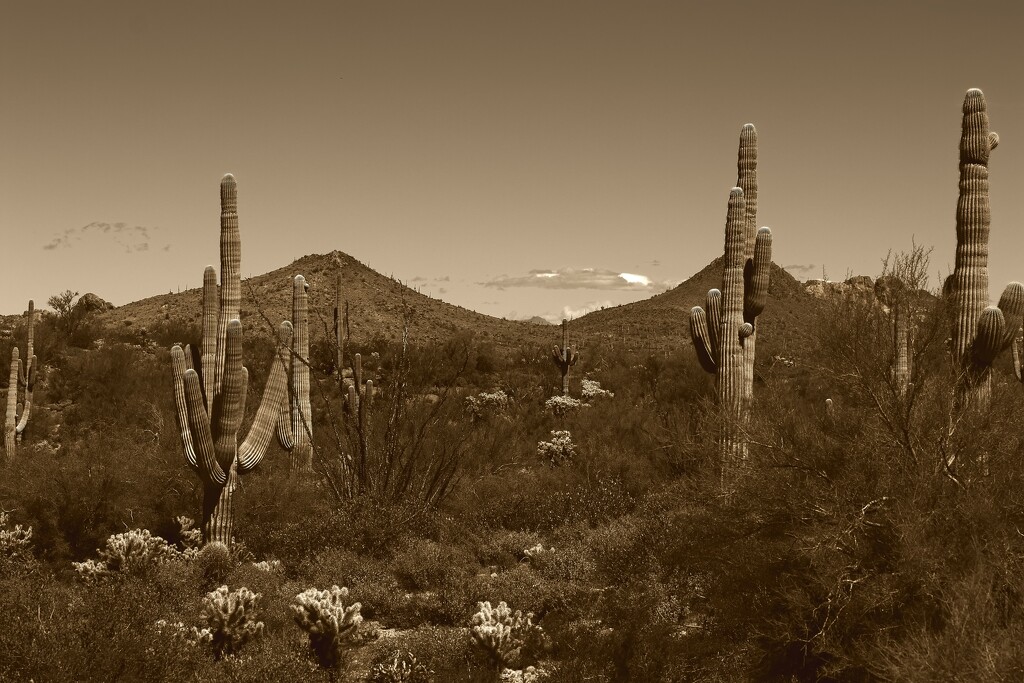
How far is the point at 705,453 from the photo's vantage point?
8.55m

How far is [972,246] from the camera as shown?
11008 millimetres

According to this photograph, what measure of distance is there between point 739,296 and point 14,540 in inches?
402

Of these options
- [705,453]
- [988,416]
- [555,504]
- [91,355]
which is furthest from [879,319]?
[91,355]

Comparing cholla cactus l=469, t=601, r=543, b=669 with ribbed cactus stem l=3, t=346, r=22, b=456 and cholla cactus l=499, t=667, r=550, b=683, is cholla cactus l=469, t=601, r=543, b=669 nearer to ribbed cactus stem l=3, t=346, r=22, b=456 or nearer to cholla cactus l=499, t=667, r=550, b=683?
cholla cactus l=499, t=667, r=550, b=683

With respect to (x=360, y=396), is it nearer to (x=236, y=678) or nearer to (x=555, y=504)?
(x=555, y=504)

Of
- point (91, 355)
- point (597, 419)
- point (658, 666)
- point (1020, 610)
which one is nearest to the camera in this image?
point (1020, 610)

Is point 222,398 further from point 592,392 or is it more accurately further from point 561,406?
point 592,392

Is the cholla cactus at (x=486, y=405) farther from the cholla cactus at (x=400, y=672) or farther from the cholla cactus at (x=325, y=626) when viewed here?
the cholla cactus at (x=400, y=672)

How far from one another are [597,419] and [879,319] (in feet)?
42.2

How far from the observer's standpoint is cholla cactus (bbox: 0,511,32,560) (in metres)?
10.2

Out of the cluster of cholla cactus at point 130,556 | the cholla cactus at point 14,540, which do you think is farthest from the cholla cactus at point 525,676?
the cholla cactus at point 14,540

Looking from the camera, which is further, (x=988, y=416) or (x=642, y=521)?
(x=642, y=521)

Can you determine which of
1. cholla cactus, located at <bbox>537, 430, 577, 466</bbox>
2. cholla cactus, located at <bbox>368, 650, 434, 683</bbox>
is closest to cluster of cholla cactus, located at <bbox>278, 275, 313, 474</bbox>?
cholla cactus, located at <bbox>537, 430, 577, 466</bbox>

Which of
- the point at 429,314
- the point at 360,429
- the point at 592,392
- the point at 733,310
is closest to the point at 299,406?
the point at 360,429
